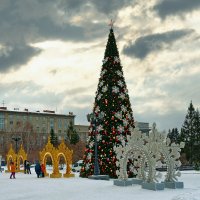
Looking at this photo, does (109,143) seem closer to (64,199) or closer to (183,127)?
(64,199)

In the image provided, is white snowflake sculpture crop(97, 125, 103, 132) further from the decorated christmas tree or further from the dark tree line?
the dark tree line

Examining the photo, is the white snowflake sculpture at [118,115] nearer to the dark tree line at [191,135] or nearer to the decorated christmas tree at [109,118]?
the decorated christmas tree at [109,118]

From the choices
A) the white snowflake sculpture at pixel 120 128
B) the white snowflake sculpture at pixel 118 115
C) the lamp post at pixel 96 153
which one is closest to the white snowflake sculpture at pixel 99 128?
the lamp post at pixel 96 153

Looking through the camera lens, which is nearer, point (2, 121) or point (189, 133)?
point (189, 133)

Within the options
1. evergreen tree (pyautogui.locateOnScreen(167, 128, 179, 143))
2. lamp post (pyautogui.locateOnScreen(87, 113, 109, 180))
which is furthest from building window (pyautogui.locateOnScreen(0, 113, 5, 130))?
lamp post (pyautogui.locateOnScreen(87, 113, 109, 180))

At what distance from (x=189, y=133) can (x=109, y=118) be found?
41010mm

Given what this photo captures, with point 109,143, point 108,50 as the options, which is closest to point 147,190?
point 109,143

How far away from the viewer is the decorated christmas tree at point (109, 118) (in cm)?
2809

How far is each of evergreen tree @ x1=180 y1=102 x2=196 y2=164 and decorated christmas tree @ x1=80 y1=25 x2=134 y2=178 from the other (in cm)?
3808

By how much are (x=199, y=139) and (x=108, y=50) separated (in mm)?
39670

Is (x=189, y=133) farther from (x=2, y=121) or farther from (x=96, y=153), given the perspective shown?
(x=2, y=121)

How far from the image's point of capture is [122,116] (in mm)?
28656

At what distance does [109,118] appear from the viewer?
28578 mm

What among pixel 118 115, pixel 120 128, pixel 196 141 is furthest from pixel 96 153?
pixel 196 141
